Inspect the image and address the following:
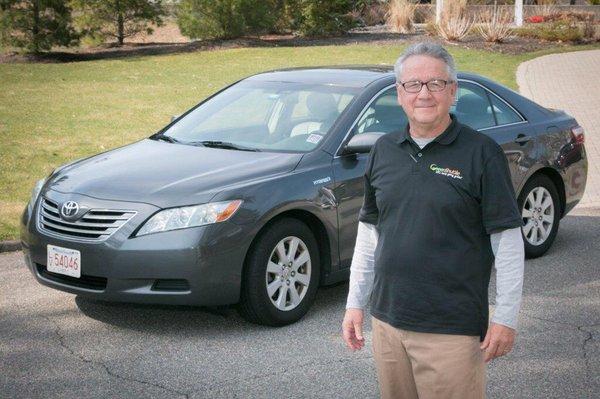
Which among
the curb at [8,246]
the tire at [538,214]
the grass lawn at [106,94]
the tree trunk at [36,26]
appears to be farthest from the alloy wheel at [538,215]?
the tree trunk at [36,26]

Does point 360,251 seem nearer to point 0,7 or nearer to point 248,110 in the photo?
point 248,110

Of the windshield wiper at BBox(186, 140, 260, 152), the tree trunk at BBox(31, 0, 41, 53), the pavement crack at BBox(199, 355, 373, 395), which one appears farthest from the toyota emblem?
the tree trunk at BBox(31, 0, 41, 53)

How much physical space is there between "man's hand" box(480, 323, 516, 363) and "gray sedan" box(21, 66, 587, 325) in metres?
2.72

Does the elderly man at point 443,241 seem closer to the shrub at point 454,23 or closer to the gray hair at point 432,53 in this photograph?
the gray hair at point 432,53

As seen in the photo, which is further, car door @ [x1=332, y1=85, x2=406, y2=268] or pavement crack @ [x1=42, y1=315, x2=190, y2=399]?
car door @ [x1=332, y1=85, x2=406, y2=268]

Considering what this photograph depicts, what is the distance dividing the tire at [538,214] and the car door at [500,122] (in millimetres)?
214

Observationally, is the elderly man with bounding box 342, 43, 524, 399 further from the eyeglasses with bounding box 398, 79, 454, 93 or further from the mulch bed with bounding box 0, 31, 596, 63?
the mulch bed with bounding box 0, 31, 596, 63

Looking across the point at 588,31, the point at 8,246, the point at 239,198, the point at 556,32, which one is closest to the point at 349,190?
the point at 239,198

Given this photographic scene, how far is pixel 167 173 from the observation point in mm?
5969

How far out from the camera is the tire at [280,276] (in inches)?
224

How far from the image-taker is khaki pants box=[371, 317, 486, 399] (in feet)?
9.87

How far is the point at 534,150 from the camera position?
24.6ft

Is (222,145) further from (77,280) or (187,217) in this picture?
(77,280)

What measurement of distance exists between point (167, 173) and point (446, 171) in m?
3.25
